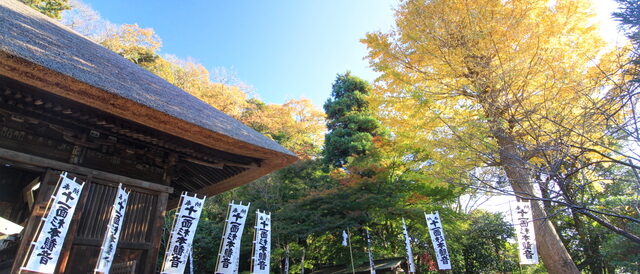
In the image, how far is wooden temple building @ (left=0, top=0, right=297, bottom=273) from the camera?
3.03 m

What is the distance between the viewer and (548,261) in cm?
543

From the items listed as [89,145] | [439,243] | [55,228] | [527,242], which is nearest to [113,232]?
[55,228]

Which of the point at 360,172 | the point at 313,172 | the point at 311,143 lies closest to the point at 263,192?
the point at 313,172

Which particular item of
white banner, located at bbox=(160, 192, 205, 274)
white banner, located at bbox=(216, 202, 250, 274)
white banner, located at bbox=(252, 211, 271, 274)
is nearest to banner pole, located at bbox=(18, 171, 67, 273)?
white banner, located at bbox=(160, 192, 205, 274)

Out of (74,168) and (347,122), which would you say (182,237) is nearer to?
(74,168)

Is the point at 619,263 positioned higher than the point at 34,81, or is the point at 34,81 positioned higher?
the point at 34,81

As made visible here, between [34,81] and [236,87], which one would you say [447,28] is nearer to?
[34,81]

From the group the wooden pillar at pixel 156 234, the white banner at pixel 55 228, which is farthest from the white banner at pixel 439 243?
the white banner at pixel 55 228

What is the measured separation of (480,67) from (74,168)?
5.99 m

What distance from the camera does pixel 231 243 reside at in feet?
16.7

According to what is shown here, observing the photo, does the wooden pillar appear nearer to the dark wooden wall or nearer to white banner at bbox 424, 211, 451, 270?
the dark wooden wall

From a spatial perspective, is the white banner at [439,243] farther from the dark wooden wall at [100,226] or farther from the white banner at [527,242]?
the dark wooden wall at [100,226]

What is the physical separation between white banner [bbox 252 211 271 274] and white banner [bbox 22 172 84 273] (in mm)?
3039

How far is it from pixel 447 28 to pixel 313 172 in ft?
27.2
